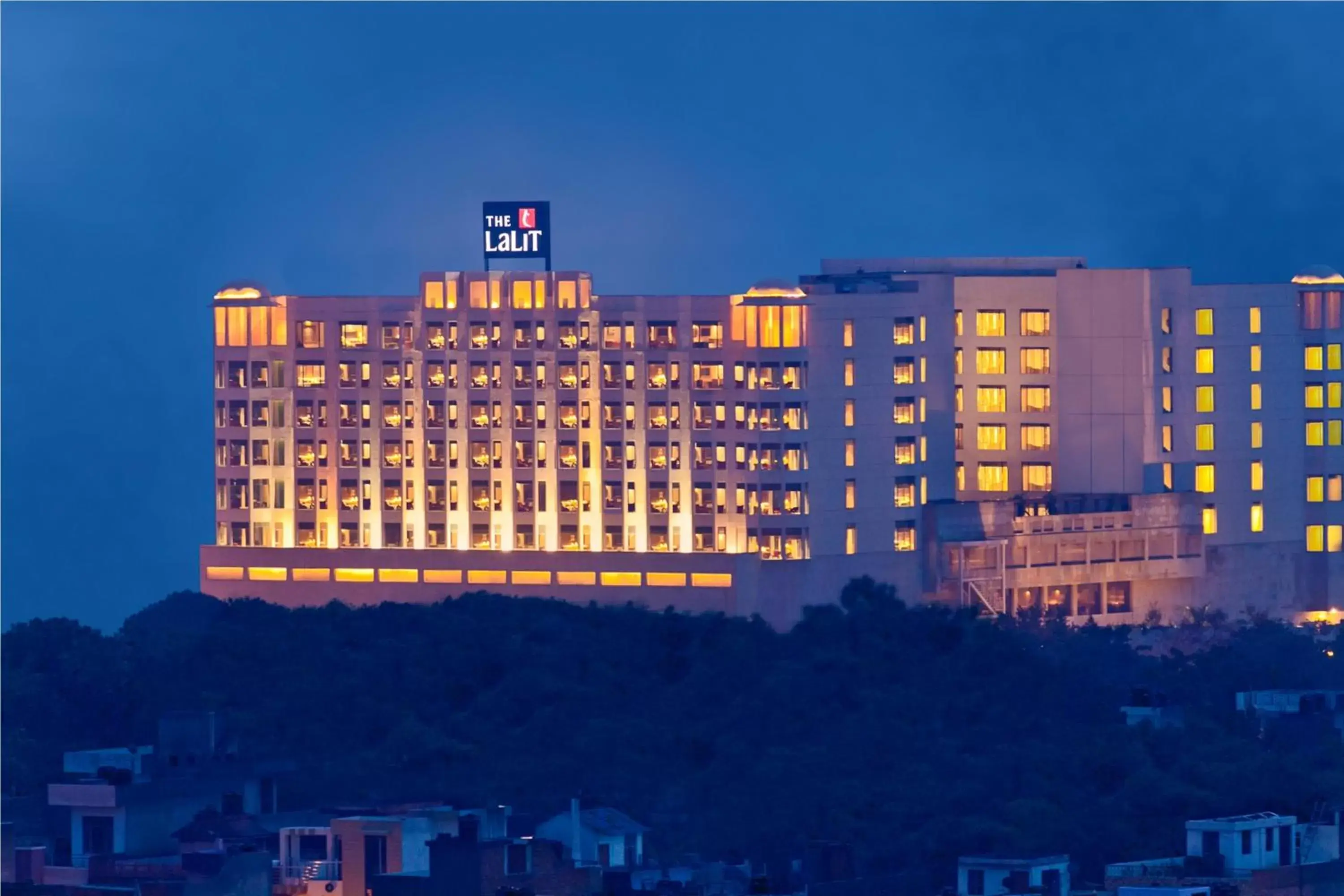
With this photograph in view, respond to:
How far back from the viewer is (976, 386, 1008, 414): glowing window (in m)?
148

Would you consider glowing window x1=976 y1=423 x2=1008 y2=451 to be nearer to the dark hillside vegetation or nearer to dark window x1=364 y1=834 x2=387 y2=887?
the dark hillside vegetation

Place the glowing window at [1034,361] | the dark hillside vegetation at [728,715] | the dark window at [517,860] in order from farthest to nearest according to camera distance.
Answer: the glowing window at [1034,361]
the dark hillside vegetation at [728,715]
the dark window at [517,860]

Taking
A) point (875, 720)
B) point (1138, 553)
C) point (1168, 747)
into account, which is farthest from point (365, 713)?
point (1138, 553)

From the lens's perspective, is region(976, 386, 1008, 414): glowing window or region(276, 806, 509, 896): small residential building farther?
region(976, 386, 1008, 414): glowing window

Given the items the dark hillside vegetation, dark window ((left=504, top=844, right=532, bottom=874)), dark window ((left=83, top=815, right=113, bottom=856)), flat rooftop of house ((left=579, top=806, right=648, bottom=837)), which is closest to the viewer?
dark window ((left=504, top=844, right=532, bottom=874))

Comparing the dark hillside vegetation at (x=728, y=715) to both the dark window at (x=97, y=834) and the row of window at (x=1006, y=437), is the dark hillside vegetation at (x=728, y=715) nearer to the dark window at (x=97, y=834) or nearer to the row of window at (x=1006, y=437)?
the row of window at (x=1006, y=437)

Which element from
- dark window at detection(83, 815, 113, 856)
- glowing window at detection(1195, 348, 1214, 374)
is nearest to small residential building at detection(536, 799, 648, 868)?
dark window at detection(83, 815, 113, 856)

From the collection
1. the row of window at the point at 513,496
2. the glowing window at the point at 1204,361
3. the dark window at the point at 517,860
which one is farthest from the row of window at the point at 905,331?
the dark window at the point at 517,860

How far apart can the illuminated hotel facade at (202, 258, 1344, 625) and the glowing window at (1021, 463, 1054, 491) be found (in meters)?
0.17

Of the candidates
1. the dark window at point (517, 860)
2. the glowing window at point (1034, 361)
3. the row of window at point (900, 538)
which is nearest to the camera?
the dark window at point (517, 860)

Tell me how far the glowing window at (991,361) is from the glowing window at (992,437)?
1694 millimetres

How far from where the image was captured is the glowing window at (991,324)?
486 ft

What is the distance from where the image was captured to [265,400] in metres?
143

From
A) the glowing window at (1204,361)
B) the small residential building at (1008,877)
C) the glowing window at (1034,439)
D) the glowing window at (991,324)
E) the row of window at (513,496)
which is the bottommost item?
the small residential building at (1008,877)
